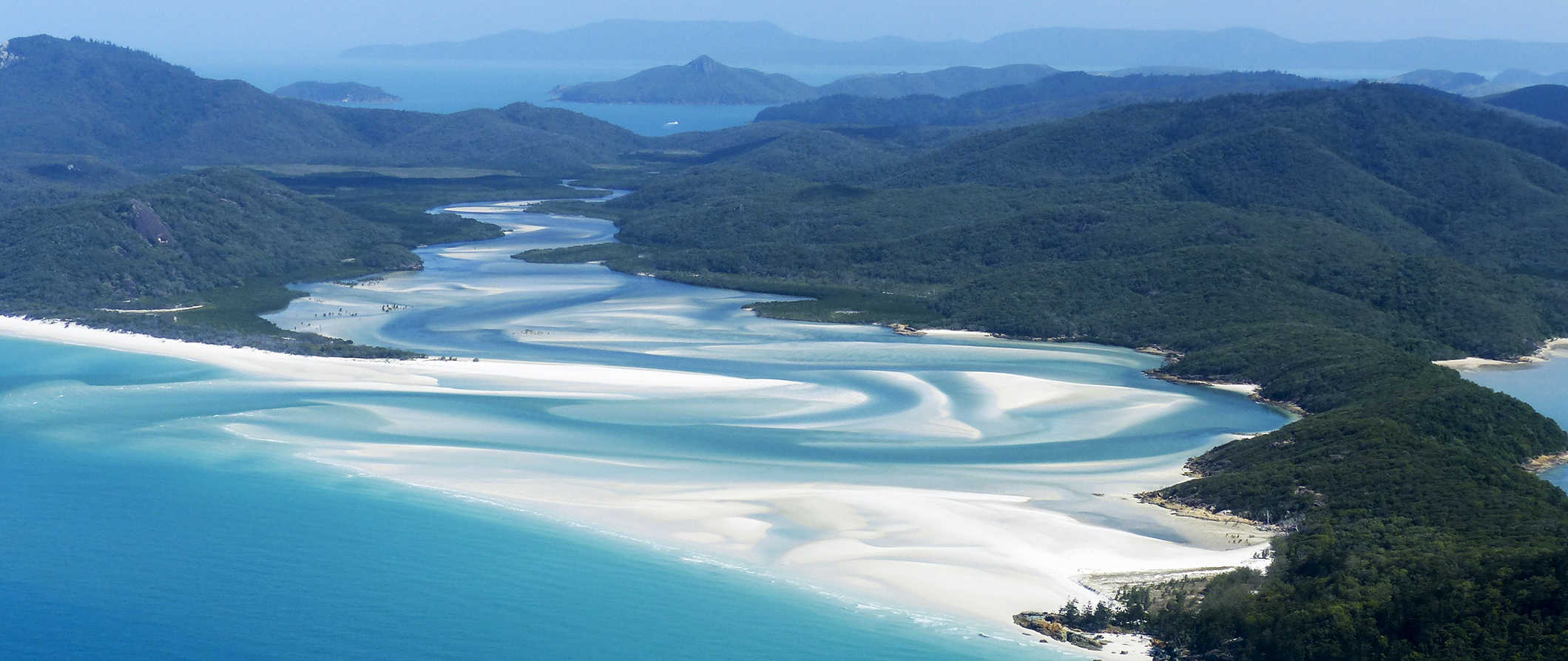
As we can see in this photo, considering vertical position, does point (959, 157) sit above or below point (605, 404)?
above

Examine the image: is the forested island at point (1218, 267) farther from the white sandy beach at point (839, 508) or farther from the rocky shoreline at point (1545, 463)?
the white sandy beach at point (839, 508)

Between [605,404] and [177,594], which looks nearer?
[177,594]

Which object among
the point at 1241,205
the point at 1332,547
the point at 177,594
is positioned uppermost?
the point at 1241,205

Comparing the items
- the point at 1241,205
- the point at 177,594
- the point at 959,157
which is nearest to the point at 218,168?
the point at 959,157

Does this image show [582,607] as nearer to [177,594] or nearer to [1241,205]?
[177,594]

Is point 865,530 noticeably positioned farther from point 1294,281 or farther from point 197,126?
point 197,126

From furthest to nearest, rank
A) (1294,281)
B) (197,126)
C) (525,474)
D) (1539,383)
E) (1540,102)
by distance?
(197,126)
(1540,102)
(1294,281)
(1539,383)
(525,474)

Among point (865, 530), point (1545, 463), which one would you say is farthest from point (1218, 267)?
point (865, 530)

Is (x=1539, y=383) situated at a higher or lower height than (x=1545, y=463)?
higher
